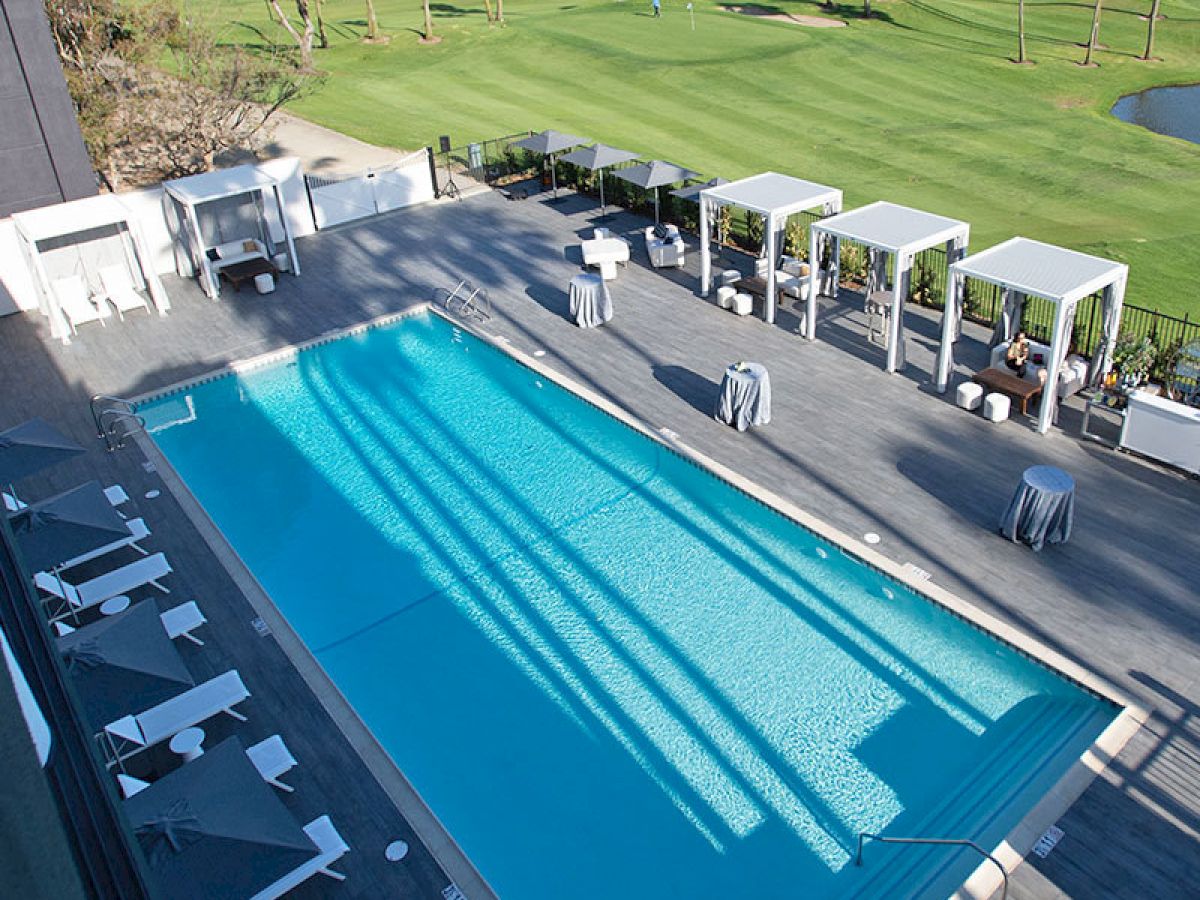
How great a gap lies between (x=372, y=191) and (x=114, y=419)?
10922mm

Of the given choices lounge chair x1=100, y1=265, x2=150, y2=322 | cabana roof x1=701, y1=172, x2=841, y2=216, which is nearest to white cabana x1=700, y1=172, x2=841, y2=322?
cabana roof x1=701, y1=172, x2=841, y2=216

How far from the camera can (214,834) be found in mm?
8383

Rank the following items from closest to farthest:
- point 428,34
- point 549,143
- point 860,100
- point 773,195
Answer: point 773,195 < point 549,143 < point 860,100 < point 428,34

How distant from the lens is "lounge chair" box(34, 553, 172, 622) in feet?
41.2

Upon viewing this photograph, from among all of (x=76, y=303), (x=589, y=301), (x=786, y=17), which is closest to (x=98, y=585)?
(x=589, y=301)

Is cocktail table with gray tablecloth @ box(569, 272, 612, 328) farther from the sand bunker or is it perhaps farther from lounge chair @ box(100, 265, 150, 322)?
the sand bunker

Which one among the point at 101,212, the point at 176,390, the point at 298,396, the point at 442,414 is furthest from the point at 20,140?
the point at 442,414

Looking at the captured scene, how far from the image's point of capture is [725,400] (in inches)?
627

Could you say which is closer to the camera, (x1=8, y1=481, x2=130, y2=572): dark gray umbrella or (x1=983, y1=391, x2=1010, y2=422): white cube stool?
(x1=8, y1=481, x2=130, y2=572): dark gray umbrella

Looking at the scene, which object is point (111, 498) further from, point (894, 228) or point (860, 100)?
point (860, 100)

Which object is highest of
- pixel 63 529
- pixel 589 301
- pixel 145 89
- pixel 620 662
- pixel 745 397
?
pixel 145 89

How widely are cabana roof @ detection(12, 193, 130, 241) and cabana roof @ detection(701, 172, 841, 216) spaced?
12.0 m

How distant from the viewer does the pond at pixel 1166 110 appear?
34906 mm

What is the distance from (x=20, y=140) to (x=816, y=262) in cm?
1731
